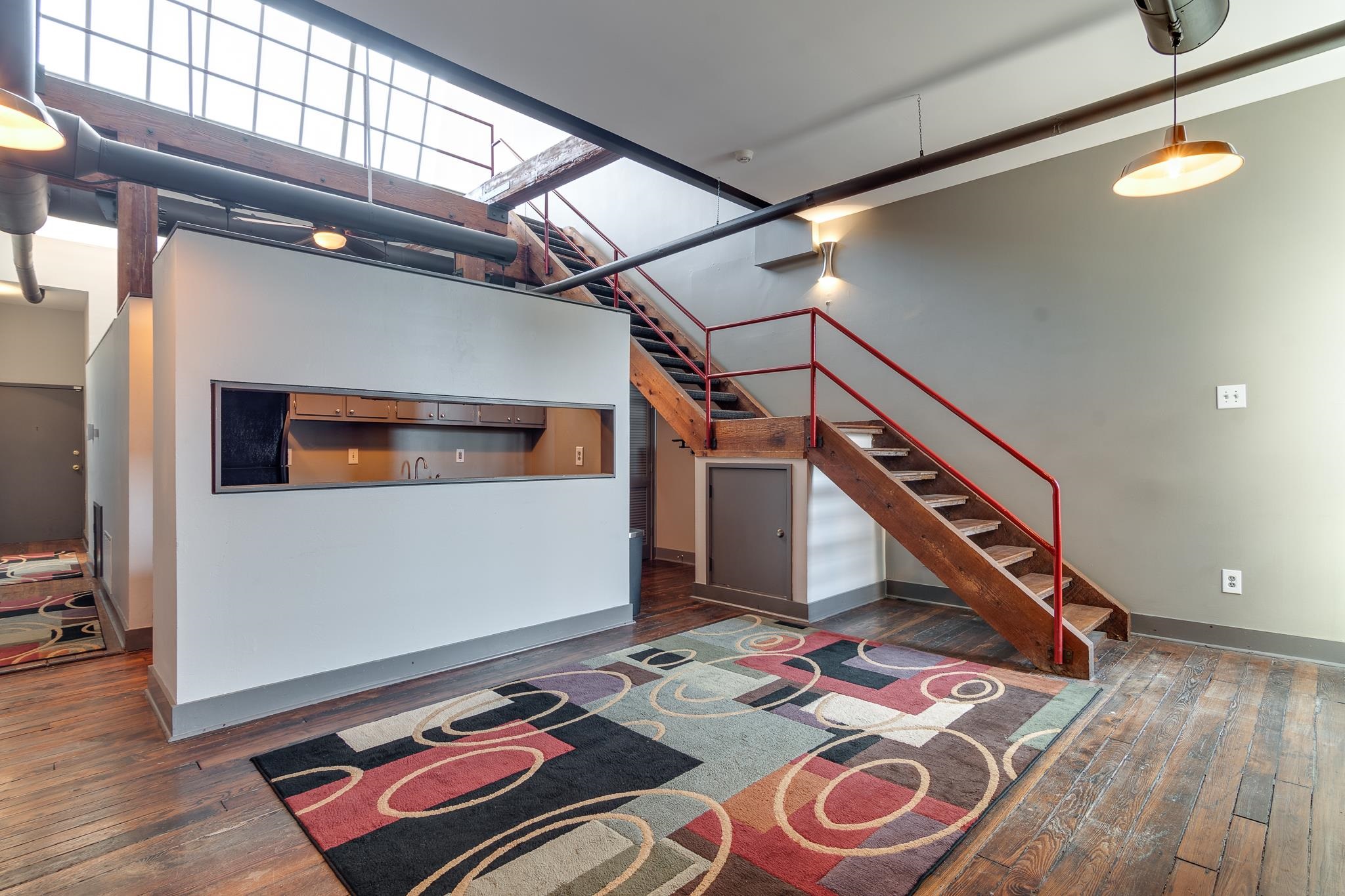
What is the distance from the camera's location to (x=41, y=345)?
9.01 m

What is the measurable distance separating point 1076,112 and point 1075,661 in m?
3.04

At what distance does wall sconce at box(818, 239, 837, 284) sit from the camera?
6.04 meters

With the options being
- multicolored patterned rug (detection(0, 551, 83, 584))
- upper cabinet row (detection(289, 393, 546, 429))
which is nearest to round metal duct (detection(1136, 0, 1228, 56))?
upper cabinet row (detection(289, 393, 546, 429))

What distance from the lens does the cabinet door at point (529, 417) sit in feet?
19.5

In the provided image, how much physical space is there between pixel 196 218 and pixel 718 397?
205 inches

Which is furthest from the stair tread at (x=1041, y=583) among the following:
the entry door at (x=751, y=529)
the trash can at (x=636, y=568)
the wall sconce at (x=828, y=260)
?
the wall sconce at (x=828, y=260)

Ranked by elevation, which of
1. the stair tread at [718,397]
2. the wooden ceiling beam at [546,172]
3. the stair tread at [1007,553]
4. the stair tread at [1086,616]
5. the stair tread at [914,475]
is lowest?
the stair tread at [1086,616]

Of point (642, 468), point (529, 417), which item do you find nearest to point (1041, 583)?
point (529, 417)

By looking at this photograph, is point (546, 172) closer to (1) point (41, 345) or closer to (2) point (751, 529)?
(2) point (751, 529)

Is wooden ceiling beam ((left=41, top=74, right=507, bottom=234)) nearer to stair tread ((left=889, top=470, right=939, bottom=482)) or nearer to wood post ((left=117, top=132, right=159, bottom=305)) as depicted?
wood post ((left=117, top=132, right=159, bottom=305))

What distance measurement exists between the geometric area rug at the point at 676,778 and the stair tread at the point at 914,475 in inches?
56.5

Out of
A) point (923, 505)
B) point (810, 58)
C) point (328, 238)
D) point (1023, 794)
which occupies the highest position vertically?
point (810, 58)

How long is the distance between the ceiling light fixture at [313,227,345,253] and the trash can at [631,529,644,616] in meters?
3.15

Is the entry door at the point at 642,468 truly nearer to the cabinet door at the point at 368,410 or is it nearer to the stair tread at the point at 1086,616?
the cabinet door at the point at 368,410
